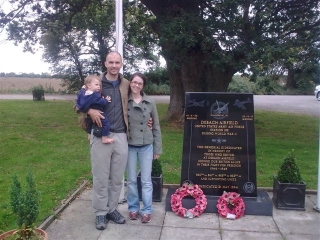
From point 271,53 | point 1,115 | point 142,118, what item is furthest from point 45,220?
point 1,115

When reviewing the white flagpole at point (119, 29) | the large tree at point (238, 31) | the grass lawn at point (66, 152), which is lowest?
the grass lawn at point (66, 152)

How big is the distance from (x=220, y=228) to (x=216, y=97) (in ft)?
5.67

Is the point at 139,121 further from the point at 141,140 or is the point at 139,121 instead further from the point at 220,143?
the point at 220,143

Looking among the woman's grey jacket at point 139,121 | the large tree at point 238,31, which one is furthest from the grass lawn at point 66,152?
the large tree at point 238,31

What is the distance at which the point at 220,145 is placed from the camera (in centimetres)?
543

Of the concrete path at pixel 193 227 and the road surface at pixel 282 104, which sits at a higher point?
the road surface at pixel 282 104

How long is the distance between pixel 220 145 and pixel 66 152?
4.71 m

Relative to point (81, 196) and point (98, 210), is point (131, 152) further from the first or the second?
point (81, 196)

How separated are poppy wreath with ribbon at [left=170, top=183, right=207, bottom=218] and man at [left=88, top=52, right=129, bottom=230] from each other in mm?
888

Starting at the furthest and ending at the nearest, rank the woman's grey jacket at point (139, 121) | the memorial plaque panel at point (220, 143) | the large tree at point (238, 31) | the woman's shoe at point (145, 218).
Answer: the large tree at point (238, 31)
the memorial plaque panel at point (220, 143)
the woman's shoe at point (145, 218)
the woman's grey jacket at point (139, 121)

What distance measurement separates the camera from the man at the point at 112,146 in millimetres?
4449

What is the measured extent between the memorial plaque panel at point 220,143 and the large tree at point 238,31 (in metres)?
4.18

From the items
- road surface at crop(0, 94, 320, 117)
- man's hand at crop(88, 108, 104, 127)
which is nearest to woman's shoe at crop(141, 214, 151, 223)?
man's hand at crop(88, 108, 104, 127)

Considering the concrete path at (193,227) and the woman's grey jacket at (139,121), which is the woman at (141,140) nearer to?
the woman's grey jacket at (139,121)
